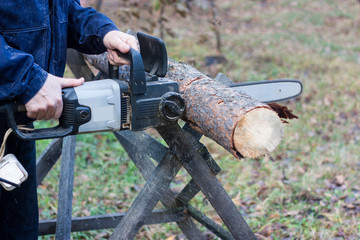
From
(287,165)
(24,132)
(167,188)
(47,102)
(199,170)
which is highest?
(47,102)

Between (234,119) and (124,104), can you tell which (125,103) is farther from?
(234,119)

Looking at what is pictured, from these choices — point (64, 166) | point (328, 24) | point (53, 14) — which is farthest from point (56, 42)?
point (328, 24)

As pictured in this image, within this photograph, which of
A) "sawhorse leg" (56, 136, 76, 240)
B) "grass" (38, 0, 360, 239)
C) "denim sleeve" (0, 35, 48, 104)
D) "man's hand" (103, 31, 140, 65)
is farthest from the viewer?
"grass" (38, 0, 360, 239)

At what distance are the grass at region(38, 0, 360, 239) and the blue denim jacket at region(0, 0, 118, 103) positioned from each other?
110cm

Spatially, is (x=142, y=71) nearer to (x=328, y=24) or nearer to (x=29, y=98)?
(x=29, y=98)

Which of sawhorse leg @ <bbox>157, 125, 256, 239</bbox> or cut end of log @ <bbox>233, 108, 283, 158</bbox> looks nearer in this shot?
cut end of log @ <bbox>233, 108, 283, 158</bbox>

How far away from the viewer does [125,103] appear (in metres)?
1.70

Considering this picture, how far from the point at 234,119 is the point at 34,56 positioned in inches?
35.6

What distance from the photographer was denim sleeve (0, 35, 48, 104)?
155 cm

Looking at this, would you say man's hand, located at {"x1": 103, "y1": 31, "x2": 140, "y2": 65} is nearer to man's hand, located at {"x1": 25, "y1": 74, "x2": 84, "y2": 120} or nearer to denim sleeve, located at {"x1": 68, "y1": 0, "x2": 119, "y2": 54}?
denim sleeve, located at {"x1": 68, "y1": 0, "x2": 119, "y2": 54}

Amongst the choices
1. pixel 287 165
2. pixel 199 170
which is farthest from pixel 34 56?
pixel 287 165

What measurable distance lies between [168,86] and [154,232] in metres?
1.70

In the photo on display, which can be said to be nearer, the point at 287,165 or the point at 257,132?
the point at 257,132

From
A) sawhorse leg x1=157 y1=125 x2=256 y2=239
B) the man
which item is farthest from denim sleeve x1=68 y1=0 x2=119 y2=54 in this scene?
sawhorse leg x1=157 y1=125 x2=256 y2=239
